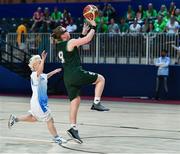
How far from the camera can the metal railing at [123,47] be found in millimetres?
23812

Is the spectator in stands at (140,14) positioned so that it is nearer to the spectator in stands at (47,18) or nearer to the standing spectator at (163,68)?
the standing spectator at (163,68)

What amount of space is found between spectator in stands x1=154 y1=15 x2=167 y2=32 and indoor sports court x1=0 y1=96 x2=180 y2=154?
7649mm

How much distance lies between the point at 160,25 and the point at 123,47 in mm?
1946

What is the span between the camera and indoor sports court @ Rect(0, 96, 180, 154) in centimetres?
976

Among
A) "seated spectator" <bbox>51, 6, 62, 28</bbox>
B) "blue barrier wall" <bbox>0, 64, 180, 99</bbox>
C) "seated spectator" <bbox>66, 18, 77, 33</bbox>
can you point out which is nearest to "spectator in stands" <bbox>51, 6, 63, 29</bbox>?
"seated spectator" <bbox>51, 6, 62, 28</bbox>

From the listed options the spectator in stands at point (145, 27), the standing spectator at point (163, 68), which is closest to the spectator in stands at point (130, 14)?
the spectator in stands at point (145, 27)

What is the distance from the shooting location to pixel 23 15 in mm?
31500

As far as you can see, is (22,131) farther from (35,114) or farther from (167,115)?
(167,115)

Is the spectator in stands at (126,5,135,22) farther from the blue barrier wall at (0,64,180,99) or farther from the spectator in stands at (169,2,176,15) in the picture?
the blue barrier wall at (0,64,180,99)

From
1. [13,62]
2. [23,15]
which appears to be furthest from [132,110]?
[23,15]

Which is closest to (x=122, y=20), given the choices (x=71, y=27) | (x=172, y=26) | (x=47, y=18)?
(x=71, y=27)

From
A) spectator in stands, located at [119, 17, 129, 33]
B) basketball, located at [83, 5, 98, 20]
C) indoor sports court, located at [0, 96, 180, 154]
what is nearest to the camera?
indoor sports court, located at [0, 96, 180, 154]

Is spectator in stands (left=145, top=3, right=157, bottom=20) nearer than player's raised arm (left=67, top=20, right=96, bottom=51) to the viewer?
No

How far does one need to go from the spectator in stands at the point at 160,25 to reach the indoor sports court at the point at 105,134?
7.65 metres
